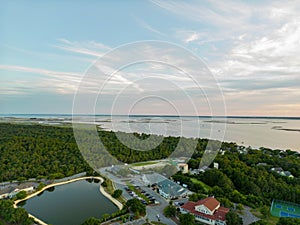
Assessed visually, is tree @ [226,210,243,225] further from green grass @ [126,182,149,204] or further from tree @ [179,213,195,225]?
green grass @ [126,182,149,204]

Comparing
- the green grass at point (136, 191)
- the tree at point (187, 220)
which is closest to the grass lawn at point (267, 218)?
the tree at point (187, 220)

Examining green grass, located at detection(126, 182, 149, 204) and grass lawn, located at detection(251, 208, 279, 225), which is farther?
green grass, located at detection(126, 182, 149, 204)

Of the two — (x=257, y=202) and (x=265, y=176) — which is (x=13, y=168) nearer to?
(x=257, y=202)

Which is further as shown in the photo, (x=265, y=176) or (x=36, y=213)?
(x=265, y=176)

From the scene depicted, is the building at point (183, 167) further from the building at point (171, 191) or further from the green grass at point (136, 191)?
the green grass at point (136, 191)

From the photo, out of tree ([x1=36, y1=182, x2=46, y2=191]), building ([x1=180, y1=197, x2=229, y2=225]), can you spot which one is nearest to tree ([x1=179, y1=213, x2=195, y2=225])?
building ([x1=180, y1=197, x2=229, y2=225])

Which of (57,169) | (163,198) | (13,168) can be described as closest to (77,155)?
(57,169)
